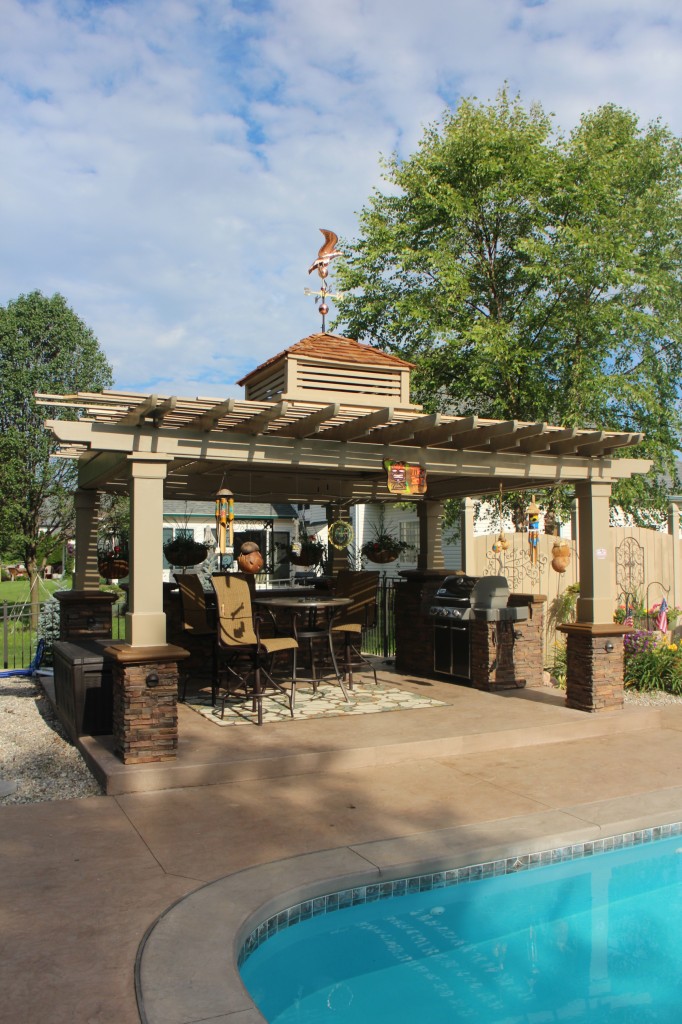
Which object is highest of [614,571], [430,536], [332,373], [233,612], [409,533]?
[332,373]

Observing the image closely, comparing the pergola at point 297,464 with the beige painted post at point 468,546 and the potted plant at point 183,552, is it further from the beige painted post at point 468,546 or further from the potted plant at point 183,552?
the potted plant at point 183,552

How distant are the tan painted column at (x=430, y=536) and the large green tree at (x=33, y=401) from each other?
7.27 m

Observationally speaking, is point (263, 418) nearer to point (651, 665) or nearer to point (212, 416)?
point (212, 416)

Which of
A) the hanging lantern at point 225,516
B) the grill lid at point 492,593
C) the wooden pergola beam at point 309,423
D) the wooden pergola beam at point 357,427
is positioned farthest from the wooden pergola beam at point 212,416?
the grill lid at point 492,593

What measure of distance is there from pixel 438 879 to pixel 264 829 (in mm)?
1232

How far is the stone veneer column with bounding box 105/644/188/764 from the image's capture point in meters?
6.16

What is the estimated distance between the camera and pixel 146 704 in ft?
20.4

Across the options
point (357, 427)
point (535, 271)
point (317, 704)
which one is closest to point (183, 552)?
point (317, 704)

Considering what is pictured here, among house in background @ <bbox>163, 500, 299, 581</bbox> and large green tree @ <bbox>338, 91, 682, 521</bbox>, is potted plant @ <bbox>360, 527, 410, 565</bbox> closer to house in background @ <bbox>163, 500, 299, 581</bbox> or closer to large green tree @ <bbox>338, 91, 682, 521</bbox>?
large green tree @ <bbox>338, 91, 682, 521</bbox>

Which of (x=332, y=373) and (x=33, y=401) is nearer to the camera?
(x=332, y=373)

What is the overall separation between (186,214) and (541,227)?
23.2 feet

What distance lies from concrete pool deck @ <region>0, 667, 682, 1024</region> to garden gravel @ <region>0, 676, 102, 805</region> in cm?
42

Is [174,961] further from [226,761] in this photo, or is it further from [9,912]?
[226,761]

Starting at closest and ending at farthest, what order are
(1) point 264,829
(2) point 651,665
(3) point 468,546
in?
(1) point 264,829, (2) point 651,665, (3) point 468,546
